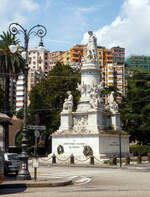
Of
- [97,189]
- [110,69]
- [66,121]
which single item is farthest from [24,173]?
[110,69]

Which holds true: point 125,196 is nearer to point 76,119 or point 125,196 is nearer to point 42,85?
point 76,119

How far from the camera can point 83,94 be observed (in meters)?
42.7

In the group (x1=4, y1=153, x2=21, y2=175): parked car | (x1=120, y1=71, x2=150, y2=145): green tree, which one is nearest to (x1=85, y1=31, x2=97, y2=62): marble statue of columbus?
(x1=120, y1=71, x2=150, y2=145): green tree

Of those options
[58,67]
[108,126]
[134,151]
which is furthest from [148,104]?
[58,67]

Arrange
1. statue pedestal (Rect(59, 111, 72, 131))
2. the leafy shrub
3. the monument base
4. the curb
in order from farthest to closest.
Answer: the leafy shrub
statue pedestal (Rect(59, 111, 72, 131))
the monument base
the curb

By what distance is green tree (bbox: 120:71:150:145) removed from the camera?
54000 millimetres

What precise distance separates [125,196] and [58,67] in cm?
5086

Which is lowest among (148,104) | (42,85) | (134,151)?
(134,151)

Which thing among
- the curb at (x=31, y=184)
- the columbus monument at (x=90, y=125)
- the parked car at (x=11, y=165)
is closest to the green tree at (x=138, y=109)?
the columbus monument at (x=90, y=125)

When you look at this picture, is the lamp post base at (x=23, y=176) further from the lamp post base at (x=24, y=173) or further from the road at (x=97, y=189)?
the road at (x=97, y=189)

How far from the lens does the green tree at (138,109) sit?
5400 cm

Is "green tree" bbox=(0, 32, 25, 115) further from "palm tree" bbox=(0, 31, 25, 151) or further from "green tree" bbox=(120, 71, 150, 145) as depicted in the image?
"green tree" bbox=(120, 71, 150, 145)

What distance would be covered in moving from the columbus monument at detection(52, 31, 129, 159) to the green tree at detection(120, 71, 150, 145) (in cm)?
1091

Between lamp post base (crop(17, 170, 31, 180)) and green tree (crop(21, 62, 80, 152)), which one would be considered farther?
green tree (crop(21, 62, 80, 152))
